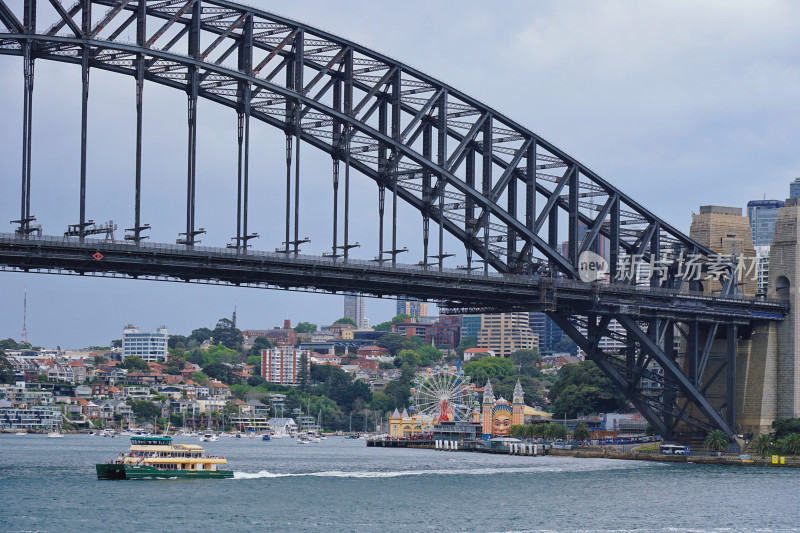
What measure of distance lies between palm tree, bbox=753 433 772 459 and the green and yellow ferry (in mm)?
47295

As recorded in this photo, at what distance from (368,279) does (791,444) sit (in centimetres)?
4205

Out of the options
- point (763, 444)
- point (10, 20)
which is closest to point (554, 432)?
point (763, 444)

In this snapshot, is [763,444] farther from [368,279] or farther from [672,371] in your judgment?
[368,279]

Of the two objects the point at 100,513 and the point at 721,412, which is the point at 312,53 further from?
the point at 721,412

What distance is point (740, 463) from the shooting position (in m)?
114

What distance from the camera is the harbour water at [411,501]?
67938 mm

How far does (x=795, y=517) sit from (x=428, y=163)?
39903 millimetres

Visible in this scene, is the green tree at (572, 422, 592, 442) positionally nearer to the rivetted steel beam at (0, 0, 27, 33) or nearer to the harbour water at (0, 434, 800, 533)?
the harbour water at (0, 434, 800, 533)

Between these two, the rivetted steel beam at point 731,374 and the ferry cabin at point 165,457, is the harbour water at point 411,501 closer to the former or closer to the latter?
the ferry cabin at point 165,457

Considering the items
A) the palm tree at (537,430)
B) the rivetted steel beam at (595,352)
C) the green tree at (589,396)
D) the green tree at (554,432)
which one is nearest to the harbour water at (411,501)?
the rivetted steel beam at (595,352)

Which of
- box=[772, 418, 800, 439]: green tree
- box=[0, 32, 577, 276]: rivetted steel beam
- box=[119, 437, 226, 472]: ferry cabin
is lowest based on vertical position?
box=[119, 437, 226, 472]: ferry cabin

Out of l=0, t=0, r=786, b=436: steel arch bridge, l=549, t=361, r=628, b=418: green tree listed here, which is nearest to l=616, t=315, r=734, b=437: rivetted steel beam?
l=0, t=0, r=786, b=436: steel arch bridge

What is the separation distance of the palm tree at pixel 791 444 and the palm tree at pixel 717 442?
471cm

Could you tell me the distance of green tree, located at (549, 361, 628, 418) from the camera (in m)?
187
